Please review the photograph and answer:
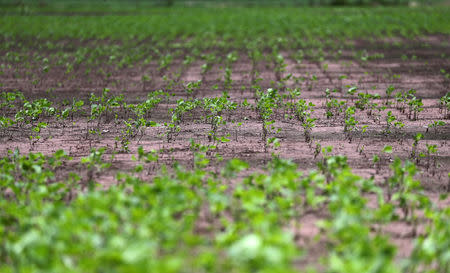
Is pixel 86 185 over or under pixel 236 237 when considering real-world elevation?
under

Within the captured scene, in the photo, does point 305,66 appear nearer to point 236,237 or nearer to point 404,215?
point 404,215

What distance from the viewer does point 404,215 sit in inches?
207

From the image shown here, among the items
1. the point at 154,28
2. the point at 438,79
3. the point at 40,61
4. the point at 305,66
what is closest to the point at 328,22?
the point at 154,28

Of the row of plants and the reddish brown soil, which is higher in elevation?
the row of plants

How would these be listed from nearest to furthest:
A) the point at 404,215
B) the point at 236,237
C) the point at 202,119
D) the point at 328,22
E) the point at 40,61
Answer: the point at 236,237, the point at 404,215, the point at 202,119, the point at 40,61, the point at 328,22

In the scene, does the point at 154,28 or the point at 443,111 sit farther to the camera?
the point at 154,28

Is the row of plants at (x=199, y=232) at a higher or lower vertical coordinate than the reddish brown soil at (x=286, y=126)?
higher

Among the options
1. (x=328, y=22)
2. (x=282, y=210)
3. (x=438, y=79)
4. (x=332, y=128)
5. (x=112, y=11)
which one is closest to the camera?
(x=282, y=210)

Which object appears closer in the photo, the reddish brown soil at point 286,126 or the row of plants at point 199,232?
the row of plants at point 199,232

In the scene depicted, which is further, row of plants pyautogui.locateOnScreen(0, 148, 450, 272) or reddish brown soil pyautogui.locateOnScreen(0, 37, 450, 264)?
reddish brown soil pyautogui.locateOnScreen(0, 37, 450, 264)

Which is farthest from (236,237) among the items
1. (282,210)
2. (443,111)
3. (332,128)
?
(443,111)

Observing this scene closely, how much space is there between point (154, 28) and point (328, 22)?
860cm

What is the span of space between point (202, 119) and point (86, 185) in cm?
339

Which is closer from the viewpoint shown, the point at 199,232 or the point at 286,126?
the point at 199,232
